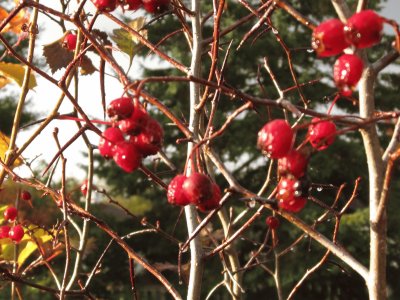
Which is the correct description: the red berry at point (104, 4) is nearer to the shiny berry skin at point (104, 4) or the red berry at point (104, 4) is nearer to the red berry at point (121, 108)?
the shiny berry skin at point (104, 4)

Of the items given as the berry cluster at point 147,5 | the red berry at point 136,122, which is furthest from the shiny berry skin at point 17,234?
the red berry at point 136,122

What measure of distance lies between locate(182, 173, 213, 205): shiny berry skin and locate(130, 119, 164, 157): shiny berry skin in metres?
0.08

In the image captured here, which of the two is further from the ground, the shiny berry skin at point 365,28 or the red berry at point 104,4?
the red berry at point 104,4

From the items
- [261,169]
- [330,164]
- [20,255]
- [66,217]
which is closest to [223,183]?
[261,169]

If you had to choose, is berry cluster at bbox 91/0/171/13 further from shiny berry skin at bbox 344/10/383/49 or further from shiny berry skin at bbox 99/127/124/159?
shiny berry skin at bbox 344/10/383/49

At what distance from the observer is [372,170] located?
0.87 meters

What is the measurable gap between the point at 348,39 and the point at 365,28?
25 millimetres

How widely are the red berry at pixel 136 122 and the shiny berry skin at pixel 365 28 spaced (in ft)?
0.94

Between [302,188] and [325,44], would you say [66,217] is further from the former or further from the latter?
[325,44]

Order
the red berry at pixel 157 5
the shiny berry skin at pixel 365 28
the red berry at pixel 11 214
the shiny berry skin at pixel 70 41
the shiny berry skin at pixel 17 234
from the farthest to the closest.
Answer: the red berry at pixel 11 214, the shiny berry skin at pixel 17 234, the shiny berry skin at pixel 70 41, the red berry at pixel 157 5, the shiny berry skin at pixel 365 28

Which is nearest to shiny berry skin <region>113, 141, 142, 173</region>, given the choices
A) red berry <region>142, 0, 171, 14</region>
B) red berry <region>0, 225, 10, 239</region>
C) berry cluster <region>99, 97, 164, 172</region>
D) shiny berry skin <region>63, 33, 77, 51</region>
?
berry cluster <region>99, 97, 164, 172</region>

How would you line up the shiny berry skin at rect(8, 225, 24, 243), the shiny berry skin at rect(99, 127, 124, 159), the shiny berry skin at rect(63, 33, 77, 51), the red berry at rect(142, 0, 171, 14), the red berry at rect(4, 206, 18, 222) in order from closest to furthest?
the shiny berry skin at rect(99, 127, 124, 159), the red berry at rect(142, 0, 171, 14), the shiny berry skin at rect(63, 33, 77, 51), the shiny berry skin at rect(8, 225, 24, 243), the red berry at rect(4, 206, 18, 222)

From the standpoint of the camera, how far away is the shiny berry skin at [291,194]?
0.79m

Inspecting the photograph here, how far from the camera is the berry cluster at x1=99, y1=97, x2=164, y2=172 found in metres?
0.78
